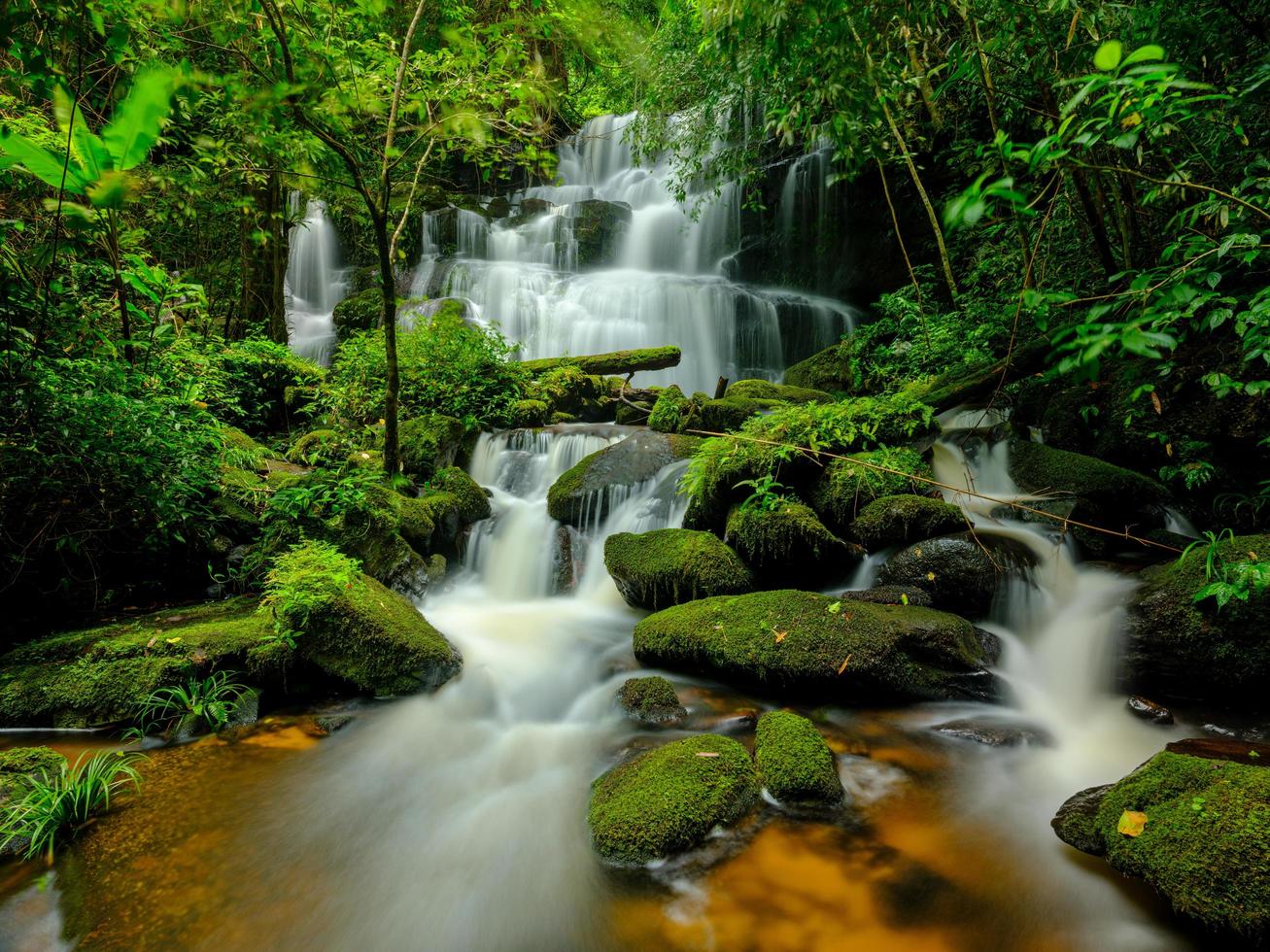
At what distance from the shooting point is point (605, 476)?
6801 millimetres

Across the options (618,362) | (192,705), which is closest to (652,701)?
(192,705)

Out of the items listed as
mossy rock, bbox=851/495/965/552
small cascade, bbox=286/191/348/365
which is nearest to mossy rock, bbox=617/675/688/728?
mossy rock, bbox=851/495/965/552

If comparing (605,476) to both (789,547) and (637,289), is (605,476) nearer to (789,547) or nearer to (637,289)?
(789,547)

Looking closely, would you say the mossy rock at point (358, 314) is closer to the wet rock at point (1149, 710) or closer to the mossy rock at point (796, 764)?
the mossy rock at point (796, 764)

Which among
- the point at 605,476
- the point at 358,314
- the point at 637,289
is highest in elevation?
the point at 637,289

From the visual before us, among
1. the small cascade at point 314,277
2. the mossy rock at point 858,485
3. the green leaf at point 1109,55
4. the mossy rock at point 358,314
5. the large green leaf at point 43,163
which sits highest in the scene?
the small cascade at point 314,277

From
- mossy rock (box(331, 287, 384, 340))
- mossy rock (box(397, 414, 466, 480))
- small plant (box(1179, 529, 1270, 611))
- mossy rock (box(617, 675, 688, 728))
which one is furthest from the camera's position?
mossy rock (box(331, 287, 384, 340))

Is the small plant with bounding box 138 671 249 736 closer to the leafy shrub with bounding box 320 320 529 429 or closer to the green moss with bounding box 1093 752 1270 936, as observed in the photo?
the green moss with bounding box 1093 752 1270 936

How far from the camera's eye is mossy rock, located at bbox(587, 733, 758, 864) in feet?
8.11

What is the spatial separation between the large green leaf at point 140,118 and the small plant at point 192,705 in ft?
9.15

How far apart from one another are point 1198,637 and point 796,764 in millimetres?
2691

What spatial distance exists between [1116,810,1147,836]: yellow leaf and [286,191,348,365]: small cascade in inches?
597

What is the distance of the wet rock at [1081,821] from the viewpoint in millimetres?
2406

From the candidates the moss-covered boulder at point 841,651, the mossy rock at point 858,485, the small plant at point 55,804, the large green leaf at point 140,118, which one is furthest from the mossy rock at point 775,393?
the small plant at point 55,804
